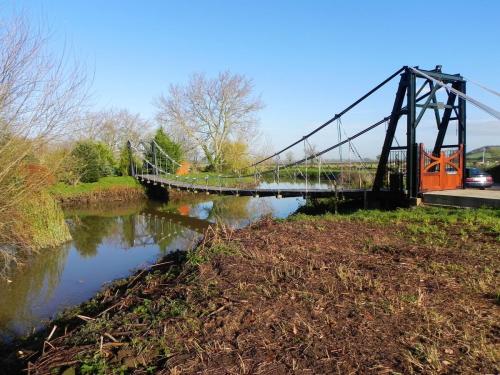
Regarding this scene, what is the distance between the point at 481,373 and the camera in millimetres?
2730

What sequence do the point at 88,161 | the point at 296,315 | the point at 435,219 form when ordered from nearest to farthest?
the point at 296,315 < the point at 435,219 < the point at 88,161

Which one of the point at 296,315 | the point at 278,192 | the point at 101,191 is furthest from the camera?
the point at 101,191

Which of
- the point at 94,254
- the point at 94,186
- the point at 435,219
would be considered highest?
the point at 94,186

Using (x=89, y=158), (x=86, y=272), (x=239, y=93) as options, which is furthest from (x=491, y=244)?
(x=239, y=93)

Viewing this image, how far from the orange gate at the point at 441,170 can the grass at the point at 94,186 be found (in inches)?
709

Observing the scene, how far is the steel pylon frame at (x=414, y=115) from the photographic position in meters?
10.7

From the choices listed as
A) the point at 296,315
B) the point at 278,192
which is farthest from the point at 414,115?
the point at 296,315

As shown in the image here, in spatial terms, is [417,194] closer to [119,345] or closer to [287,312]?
[287,312]

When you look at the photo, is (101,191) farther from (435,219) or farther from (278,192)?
(435,219)

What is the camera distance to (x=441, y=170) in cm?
1119

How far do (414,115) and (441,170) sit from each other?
1666mm

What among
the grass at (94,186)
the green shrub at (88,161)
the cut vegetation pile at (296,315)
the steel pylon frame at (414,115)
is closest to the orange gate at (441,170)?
the steel pylon frame at (414,115)

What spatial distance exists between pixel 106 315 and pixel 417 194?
852 centimetres

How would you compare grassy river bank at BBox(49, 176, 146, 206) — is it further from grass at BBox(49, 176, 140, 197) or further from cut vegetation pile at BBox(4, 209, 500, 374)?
cut vegetation pile at BBox(4, 209, 500, 374)
